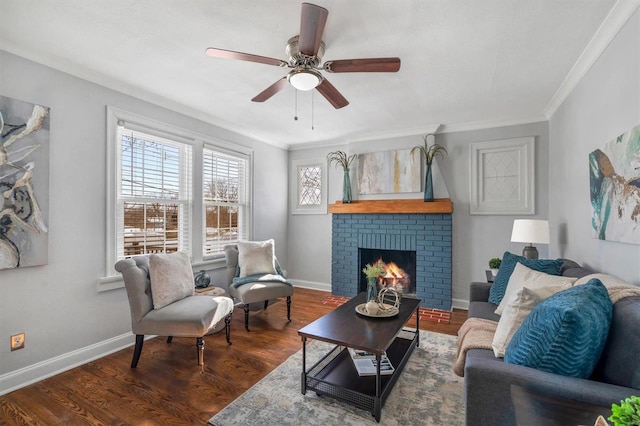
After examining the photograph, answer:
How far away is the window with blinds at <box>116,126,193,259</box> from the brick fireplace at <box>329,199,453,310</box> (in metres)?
2.22

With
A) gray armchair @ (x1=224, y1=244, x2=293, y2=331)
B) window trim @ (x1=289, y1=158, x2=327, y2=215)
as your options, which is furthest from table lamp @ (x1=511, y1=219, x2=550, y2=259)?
window trim @ (x1=289, y1=158, x2=327, y2=215)

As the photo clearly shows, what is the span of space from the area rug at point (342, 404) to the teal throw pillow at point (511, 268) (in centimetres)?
72

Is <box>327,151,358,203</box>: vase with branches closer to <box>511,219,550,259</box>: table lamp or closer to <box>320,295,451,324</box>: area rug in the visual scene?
<box>320,295,451,324</box>: area rug

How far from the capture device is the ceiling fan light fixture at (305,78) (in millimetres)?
2029

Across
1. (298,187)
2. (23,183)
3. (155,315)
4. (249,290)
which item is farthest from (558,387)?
(298,187)

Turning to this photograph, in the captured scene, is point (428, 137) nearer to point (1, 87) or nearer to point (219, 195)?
point (219, 195)

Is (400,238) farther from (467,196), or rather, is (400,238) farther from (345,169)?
(345,169)

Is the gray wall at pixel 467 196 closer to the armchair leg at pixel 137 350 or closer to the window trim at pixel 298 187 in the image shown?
the window trim at pixel 298 187

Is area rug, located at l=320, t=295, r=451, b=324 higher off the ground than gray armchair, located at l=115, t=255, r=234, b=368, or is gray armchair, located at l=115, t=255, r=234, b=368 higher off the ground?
gray armchair, located at l=115, t=255, r=234, b=368

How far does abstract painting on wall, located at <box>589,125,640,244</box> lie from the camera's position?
1711 mm

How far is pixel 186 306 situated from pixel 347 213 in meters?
2.76

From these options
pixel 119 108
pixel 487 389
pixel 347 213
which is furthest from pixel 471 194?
pixel 119 108

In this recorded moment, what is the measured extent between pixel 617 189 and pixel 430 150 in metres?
2.43

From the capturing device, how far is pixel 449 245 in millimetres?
4074
